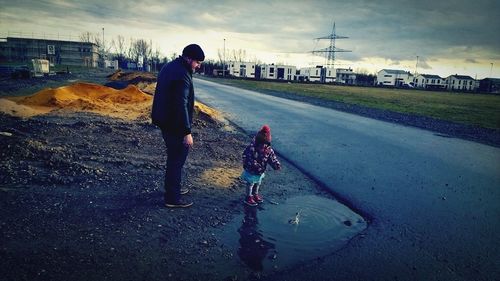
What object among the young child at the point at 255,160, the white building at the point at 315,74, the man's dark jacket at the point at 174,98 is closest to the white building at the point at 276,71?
the white building at the point at 315,74

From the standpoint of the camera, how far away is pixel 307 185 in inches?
249

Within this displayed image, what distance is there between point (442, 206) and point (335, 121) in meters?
9.93

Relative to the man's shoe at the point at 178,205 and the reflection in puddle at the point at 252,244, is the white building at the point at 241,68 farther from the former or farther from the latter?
the reflection in puddle at the point at 252,244

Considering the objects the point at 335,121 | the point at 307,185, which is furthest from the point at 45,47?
the point at 307,185

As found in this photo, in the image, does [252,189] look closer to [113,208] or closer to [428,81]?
[113,208]

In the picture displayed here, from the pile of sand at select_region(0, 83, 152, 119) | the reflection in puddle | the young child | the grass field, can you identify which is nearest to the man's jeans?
the young child

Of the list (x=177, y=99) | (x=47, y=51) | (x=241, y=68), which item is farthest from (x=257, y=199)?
(x=241, y=68)

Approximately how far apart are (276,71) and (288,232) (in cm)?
13263

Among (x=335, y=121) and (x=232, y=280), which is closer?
(x=232, y=280)

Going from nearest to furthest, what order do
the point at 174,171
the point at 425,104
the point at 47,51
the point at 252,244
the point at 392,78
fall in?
the point at 252,244 < the point at 174,171 < the point at 425,104 < the point at 47,51 < the point at 392,78

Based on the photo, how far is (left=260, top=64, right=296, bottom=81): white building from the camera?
436 feet

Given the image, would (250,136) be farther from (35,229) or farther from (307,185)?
(35,229)

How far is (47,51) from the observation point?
91938 mm

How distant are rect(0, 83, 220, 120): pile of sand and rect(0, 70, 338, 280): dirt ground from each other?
169 inches
